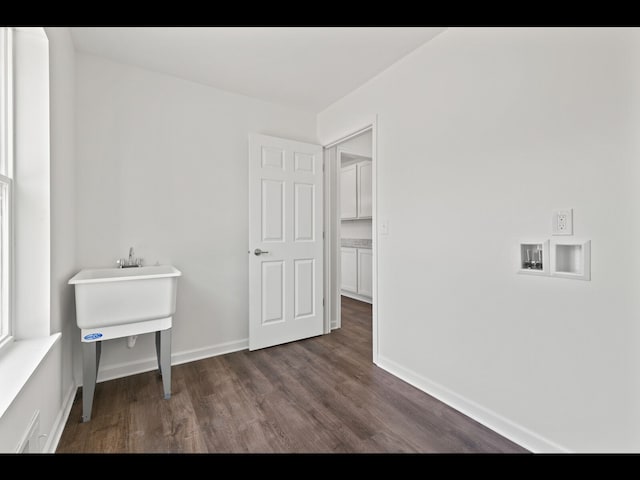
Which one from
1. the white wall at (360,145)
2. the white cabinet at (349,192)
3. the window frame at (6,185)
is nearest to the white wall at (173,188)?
the window frame at (6,185)

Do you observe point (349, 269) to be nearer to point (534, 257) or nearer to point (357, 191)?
point (357, 191)

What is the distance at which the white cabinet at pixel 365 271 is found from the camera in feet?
14.7

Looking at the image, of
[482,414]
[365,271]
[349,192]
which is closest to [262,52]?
[482,414]

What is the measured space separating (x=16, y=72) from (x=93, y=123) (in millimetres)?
753

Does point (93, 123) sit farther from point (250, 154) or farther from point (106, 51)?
point (250, 154)

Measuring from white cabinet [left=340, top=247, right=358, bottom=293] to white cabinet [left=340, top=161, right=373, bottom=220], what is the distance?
539mm

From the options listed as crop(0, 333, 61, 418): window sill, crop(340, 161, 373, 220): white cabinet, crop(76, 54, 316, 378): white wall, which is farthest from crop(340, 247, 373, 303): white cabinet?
crop(0, 333, 61, 418): window sill

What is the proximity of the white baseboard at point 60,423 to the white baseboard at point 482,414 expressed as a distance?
2006mm

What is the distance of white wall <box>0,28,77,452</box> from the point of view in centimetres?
137

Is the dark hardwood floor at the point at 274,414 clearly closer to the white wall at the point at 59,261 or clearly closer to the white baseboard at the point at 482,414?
the white baseboard at the point at 482,414

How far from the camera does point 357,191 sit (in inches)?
186

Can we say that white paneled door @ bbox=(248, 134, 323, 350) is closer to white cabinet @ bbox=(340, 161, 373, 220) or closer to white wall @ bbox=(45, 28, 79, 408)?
white wall @ bbox=(45, 28, 79, 408)

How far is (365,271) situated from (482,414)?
9.45 feet
